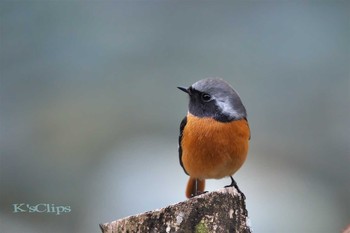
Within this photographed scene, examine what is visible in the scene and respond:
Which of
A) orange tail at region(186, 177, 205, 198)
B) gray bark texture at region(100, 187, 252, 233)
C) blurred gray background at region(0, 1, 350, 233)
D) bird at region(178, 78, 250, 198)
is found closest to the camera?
gray bark texture at region(100, 187, 252, 233)

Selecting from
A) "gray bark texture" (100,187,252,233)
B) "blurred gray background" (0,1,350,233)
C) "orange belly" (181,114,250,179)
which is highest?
"blurred gray background" (0,1,350,233)

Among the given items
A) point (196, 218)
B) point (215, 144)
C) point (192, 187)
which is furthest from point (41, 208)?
point (196, 218)

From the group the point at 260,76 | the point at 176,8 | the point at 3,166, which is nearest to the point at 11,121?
the point at 3,166

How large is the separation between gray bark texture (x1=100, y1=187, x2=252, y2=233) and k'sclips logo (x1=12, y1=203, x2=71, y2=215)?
57.7 inches

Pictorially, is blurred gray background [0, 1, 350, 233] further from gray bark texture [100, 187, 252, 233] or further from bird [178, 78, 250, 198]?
gray bark texture [100, 187, 252, 233]

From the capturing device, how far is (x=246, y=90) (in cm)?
449

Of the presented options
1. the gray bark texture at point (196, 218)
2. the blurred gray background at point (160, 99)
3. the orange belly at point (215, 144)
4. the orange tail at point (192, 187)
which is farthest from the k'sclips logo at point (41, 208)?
the gray bark texture at point (196, 218)

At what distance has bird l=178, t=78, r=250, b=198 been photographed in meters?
3.03

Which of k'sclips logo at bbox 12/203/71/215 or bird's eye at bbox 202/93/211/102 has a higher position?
bird's eye at bbox 202/93/211/102

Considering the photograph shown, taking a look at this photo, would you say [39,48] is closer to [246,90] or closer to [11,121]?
[11,121]

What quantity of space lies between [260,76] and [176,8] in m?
0.88

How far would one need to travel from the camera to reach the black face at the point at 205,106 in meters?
3.06

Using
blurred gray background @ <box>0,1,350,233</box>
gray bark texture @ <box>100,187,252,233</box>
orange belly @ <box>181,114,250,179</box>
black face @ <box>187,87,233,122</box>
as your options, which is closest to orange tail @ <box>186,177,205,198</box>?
blurred gray background @ <box>0,1,350,233</box>

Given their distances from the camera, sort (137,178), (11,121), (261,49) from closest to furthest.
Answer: (137,178) < (11,121) < (261,49)
